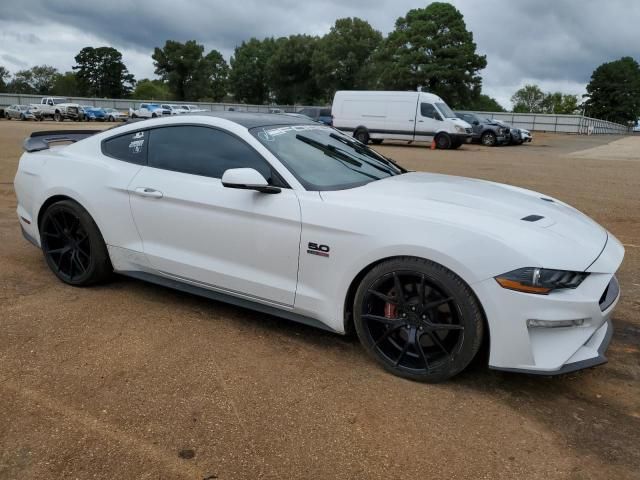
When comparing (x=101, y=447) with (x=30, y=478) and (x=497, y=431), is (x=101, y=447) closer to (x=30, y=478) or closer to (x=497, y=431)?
(x=30, y=478)

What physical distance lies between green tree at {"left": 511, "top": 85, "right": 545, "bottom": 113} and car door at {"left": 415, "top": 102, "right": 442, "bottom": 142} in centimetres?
10408

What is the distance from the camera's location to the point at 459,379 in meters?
3.07

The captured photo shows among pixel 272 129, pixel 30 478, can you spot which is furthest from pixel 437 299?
pixel 30 478

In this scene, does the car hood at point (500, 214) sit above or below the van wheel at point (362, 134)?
below

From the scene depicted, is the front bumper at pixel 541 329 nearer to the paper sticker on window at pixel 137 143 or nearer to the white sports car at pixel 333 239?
the white sports car at pixel 333 239

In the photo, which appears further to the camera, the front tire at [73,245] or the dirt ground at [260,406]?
the front tire at [73,245]

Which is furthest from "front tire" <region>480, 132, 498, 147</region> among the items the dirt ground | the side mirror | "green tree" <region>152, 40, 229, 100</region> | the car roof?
"green tree" <region>152, 40, 229, 100</region>

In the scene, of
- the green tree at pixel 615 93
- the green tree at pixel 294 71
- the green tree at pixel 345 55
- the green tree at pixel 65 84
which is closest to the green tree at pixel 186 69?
the green tree at pixel 294 71

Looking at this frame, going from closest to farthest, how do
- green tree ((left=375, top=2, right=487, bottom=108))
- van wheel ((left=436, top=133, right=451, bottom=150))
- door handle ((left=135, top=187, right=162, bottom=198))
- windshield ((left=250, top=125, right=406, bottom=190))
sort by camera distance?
windshield ((left=250, top=125, right=406, bottom=190)) → door handle ((left=135, top=187, right=162, bottom=198)) → van wheel ((left=436, top=133, right=451, bottom=150)) → green tree ((left=375, top=2, right=487, bottom=108))

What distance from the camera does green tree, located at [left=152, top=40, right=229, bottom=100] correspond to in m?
71.7

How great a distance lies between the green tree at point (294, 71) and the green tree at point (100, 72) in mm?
39255

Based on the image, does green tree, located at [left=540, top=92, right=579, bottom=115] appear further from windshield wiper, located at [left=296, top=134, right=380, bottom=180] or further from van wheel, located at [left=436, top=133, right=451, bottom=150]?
windshield wiper, located at [left=296, top=134, right=380, bottom=180]

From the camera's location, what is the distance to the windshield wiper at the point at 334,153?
3829 millimetres

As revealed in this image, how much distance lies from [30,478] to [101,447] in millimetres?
295
